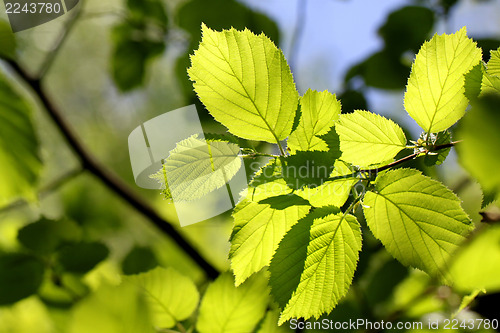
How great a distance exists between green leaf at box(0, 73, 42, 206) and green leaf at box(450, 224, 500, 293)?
0.68 meters

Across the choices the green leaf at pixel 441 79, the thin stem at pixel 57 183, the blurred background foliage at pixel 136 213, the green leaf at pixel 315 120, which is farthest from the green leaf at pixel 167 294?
the thin stem at pixel 57 183

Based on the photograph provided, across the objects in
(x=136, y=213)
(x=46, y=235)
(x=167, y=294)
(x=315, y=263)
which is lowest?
(x=136, y=213)

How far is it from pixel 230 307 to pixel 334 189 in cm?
21

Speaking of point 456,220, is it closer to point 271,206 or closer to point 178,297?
point 271,206

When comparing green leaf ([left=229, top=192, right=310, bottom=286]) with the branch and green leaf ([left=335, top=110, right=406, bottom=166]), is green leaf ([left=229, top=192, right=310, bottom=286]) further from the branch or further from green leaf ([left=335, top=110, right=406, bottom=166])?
the branch

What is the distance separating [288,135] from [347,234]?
12 cm

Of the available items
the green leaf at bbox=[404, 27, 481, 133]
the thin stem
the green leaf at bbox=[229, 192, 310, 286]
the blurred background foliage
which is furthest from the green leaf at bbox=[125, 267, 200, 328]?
the thin stem

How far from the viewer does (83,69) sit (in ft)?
10.9

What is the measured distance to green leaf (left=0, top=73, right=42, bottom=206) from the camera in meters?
0.62

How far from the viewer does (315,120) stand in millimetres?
381

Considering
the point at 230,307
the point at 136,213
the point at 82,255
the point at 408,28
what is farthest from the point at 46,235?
the point at 408,28

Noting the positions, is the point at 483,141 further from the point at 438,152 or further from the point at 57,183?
the point at 57,183

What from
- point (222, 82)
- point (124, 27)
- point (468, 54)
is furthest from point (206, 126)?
point (468, 54)

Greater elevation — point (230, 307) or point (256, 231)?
point (256, 231)
